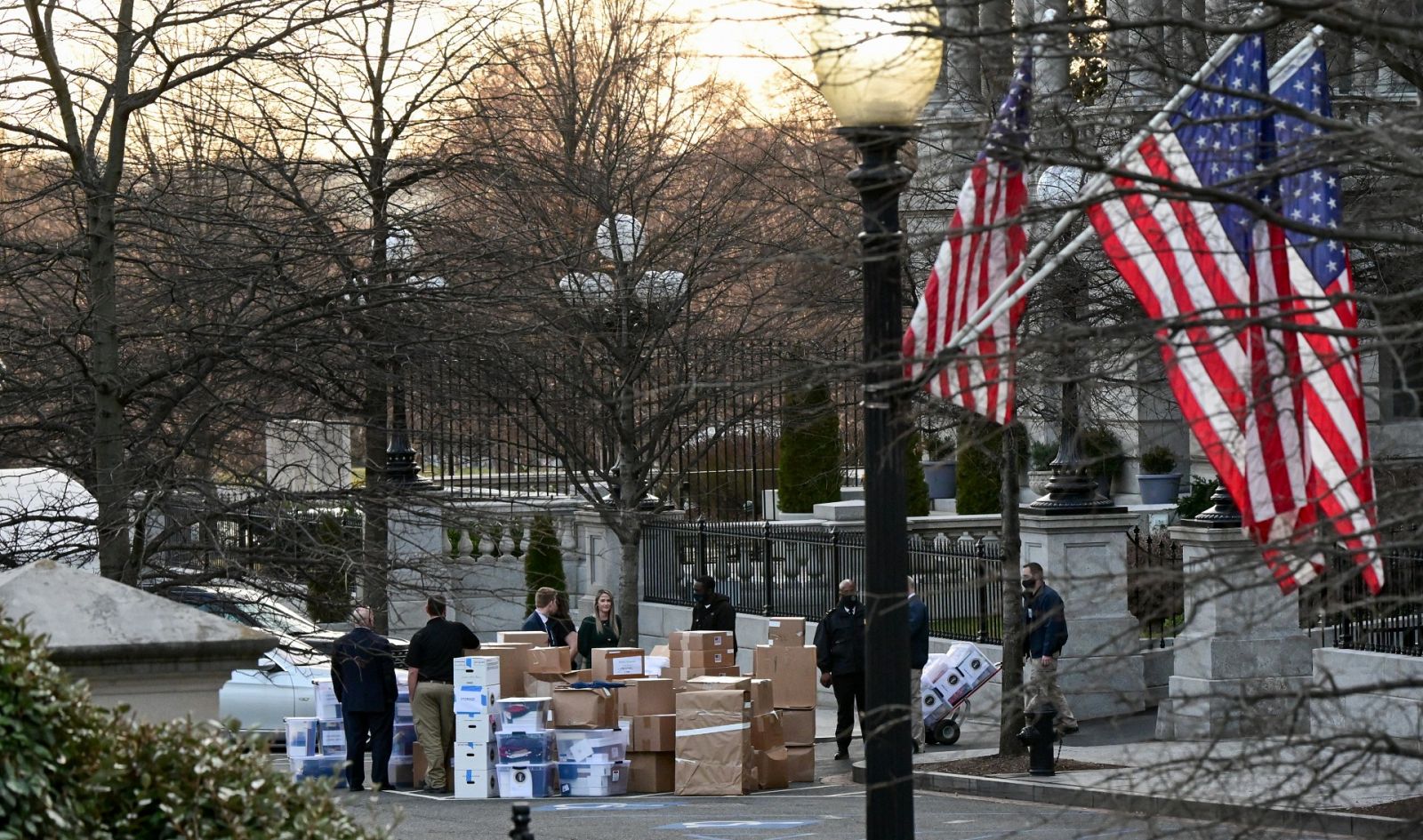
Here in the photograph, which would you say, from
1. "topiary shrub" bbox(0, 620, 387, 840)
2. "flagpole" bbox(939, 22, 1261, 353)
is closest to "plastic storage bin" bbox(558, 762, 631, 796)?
"flagpole" bbox(939, 22, 1261, 353)

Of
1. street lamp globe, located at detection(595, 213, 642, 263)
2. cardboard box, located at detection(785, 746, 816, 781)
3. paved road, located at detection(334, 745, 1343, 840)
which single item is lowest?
paved road, located at detection(334, 745, 1343, 840)

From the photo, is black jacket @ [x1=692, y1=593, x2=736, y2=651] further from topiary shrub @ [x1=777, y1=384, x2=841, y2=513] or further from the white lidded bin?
topiary shrub @ [x1=777, y1=384, x2=841, y2=513]

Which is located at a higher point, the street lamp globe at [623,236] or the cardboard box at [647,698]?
the street lamp globe at [623,236]

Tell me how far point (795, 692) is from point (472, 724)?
321 cm

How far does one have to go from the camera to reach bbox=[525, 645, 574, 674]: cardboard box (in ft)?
56.0

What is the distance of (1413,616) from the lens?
→ 653 inches

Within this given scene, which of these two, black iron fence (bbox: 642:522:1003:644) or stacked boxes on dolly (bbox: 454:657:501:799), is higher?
black iron fence (bbox: 642:522:1003:644)

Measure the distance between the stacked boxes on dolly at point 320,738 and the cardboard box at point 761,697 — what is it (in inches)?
149

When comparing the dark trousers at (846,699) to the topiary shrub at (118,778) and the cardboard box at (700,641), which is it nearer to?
the cardboard box at (700,641)

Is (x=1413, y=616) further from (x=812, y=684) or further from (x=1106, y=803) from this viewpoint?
(x=812, y=684)

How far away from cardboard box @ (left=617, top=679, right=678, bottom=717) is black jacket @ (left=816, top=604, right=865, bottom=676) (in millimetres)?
2014

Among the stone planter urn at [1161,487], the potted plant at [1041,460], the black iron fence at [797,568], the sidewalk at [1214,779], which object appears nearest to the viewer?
the sidewalk at [1214,779]

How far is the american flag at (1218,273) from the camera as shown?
6.28 metres

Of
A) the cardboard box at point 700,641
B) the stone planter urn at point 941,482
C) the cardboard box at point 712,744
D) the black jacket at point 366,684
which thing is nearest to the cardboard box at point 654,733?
the cardboard box at point 712,744
